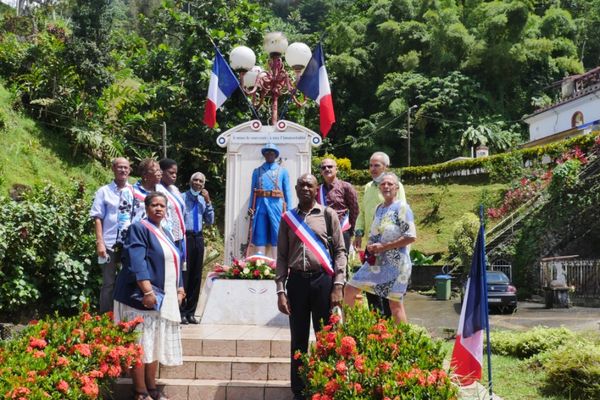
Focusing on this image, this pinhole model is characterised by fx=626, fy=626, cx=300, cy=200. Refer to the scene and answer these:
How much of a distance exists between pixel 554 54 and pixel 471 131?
10728mm

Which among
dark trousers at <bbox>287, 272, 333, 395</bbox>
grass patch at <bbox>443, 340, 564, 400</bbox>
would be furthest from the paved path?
dark trousers at <bbox>287, 272, 333, 395</bbox>

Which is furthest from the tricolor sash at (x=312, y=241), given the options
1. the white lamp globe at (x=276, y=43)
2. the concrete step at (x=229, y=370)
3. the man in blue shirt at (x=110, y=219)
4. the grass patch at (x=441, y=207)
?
the grass patch at (x=441, y=207)

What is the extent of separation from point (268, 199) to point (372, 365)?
183 inches

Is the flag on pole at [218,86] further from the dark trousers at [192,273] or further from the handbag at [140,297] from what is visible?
the handbag at [140,297]

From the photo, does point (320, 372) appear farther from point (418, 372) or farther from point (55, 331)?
point (55, 331)

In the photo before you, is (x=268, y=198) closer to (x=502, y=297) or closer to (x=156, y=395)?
(x=156, y=395)

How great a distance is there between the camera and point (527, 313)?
1375cm

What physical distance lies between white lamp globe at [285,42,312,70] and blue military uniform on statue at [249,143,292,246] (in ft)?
6.10

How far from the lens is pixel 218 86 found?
31.6ft

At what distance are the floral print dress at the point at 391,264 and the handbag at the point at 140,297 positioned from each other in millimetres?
1625

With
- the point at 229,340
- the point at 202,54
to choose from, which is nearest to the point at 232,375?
the point at 229,340

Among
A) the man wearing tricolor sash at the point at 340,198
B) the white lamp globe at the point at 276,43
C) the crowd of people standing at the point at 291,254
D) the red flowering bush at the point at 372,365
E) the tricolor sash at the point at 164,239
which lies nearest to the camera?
the red flowering bush at the point at 372,365

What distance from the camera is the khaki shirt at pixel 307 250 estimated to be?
4.43 metres

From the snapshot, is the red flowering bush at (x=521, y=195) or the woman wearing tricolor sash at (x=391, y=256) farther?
the red flowering bush at (x=521, y=195)
